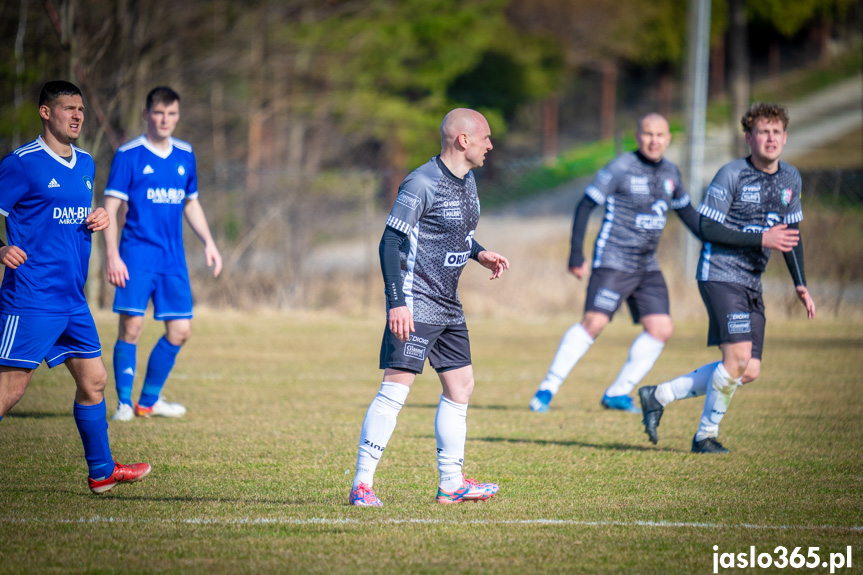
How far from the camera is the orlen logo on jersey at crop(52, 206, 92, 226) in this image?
505 cm

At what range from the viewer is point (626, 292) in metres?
8.42

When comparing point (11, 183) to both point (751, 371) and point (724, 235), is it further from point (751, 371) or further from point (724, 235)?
point (751, 371)

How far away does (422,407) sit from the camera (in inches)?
335

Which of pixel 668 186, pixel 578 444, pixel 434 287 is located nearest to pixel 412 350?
pixel 434 287

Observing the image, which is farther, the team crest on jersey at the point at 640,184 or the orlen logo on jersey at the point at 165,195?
the team crest on jersey at the point at 640,184

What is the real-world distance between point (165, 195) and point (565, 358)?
12.4 feet

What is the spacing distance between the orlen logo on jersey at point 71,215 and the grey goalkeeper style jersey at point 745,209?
4010mm

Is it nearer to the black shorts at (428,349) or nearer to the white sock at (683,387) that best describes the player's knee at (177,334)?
the black shorts at (428,349)

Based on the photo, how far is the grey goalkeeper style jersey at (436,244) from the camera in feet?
15.8

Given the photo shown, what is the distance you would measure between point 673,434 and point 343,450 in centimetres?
264

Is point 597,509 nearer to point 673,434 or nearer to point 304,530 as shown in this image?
point 304,530

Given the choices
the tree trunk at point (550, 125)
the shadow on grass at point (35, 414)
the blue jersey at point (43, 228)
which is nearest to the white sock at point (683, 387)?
the blue jersey at point (43, 228)

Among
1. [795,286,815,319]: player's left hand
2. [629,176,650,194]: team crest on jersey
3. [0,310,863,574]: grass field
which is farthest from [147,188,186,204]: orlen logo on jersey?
[795,286,815,319]: player's left hand

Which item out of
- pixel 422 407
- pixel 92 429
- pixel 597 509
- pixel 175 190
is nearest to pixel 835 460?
pixel 597 509
